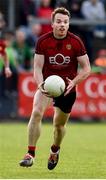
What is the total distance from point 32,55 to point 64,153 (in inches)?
347

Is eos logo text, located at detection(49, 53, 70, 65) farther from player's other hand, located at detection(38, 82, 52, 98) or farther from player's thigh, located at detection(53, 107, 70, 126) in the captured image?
player's thigh, located at detection(53, 107, 70, 126)

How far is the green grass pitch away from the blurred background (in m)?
0.51

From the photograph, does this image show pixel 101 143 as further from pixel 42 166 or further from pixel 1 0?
pixel 1 0

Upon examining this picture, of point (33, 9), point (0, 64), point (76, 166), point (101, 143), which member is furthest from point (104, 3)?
point (76, 166)

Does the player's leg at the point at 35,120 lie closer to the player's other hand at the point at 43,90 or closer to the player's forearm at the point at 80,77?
the player's other hand at the point at 43,90

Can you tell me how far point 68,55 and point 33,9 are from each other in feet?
45.8

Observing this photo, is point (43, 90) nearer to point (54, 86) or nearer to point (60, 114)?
point (54, 86)

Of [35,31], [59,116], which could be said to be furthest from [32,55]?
[59,116]

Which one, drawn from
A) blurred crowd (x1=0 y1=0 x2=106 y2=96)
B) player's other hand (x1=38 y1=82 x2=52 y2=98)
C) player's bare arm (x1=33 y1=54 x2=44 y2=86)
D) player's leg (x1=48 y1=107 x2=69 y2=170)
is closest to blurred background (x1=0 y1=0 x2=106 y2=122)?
blurred crowd (x1=0 y1=0 x2=106 y2=96)

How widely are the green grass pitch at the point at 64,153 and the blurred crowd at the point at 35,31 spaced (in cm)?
167

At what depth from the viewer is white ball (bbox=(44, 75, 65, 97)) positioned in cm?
1134

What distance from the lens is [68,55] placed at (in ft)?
38.7

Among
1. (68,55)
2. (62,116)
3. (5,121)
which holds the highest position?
(68,55)

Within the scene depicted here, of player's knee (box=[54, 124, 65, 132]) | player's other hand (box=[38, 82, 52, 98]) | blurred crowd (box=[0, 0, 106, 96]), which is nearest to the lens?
player's other hand (box=[38, 82, 52, 98])
